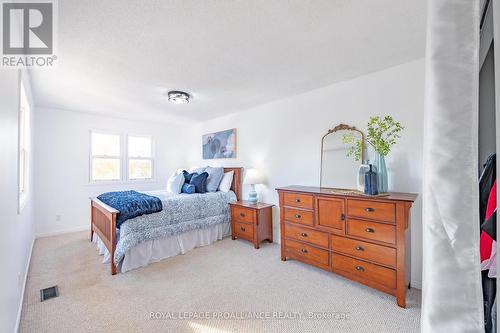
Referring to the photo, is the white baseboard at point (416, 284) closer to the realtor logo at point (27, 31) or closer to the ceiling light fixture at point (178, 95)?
the ceiling light fixture at point (178, 95)

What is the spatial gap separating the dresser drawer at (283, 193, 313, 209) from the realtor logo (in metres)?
2.68

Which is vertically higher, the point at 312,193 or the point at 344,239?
the point at 312,193

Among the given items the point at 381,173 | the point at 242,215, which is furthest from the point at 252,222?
the point at 381,173

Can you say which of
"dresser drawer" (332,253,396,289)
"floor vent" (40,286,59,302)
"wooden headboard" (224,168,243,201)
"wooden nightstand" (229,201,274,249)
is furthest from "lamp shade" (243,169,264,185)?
"floor vent" (40,286,59,302)

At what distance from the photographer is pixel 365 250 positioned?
2.21 metres

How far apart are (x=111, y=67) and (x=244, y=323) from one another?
9.17 feet

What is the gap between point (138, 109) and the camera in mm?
4109

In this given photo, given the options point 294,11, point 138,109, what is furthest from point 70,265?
point 294,11

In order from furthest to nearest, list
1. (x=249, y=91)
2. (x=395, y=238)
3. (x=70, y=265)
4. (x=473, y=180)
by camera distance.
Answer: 1. (x=249, y=91)
2. (x=70, y=265)
3. (x=395, y=238)
4. (x=473, y=180)

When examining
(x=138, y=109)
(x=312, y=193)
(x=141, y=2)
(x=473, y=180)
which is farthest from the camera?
(x=138, y=109)

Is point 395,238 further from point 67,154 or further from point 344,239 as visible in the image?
point 67,154

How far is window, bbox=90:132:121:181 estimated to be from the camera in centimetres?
456

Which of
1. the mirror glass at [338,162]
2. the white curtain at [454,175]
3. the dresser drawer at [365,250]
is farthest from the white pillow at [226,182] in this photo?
the white curtain at [454,175]

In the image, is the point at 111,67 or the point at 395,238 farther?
the point at 111,67
